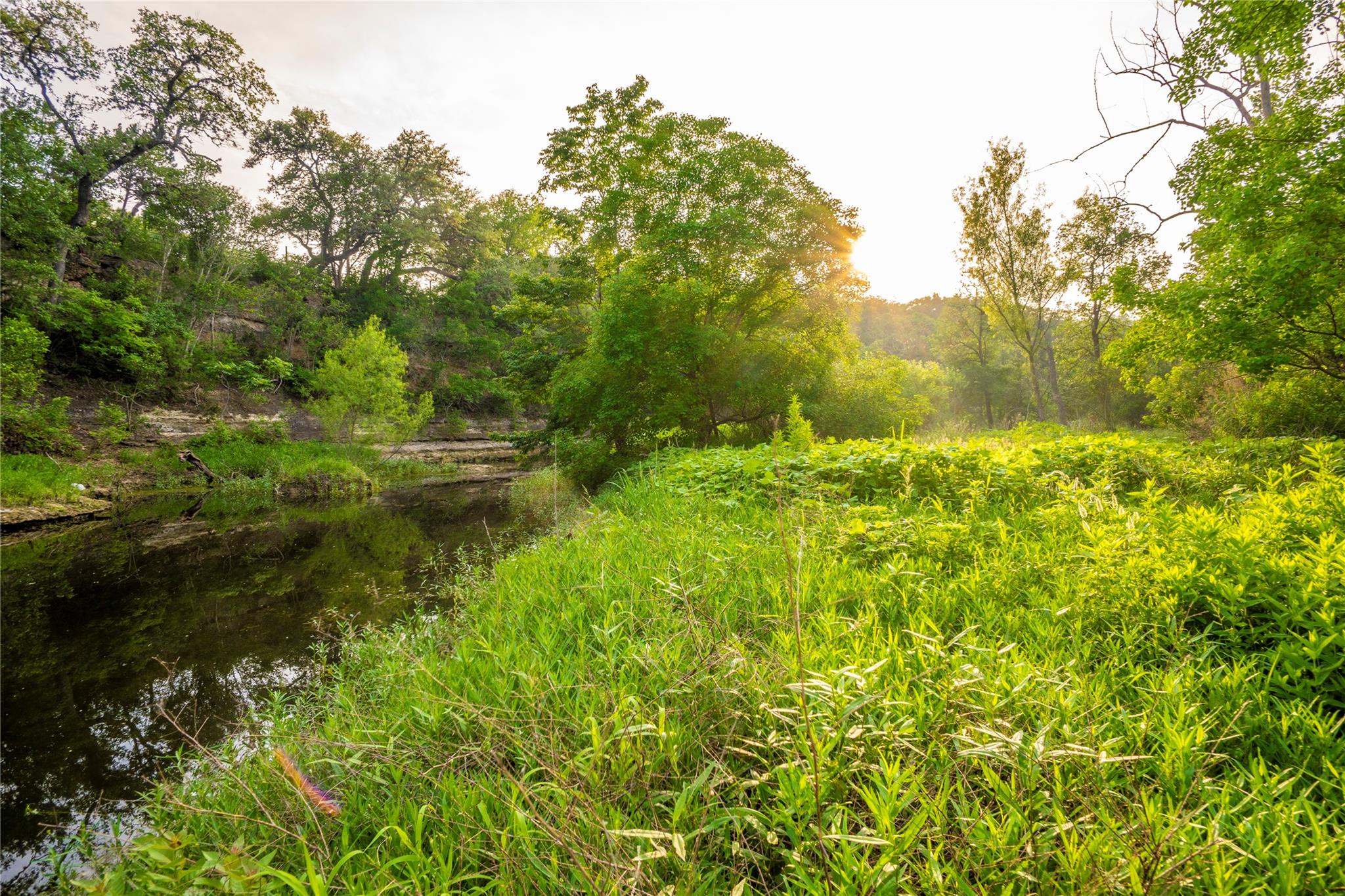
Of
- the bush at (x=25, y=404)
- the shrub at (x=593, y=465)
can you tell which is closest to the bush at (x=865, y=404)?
the shrub at (x=593, y=465)

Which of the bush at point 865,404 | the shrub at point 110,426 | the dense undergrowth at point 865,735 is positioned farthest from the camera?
the shrub at point 110,426

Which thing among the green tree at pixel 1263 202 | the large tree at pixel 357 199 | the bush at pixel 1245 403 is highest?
the large tree at pixel 357 199

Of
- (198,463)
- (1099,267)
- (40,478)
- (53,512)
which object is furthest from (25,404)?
(1099,267)

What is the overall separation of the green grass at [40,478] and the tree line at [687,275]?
1.43 meters

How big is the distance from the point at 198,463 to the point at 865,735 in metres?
23.4

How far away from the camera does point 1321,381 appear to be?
10.3 m

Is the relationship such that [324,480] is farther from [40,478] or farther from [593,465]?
[593,465]

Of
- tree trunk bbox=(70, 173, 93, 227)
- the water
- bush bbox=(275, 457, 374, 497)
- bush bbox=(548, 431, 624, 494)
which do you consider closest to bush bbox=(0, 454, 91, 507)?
the water

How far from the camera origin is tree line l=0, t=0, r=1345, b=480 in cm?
838

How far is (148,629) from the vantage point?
561 cm

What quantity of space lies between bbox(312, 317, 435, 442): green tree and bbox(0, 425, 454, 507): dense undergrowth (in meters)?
1.16

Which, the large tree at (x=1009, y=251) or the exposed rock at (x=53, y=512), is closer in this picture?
the exposed rock at (x=53, y=512)

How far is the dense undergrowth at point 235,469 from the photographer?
Answer: 490 inches

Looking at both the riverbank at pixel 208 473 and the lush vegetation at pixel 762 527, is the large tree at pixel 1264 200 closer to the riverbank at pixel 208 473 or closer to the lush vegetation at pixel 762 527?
the lush vegetation at pixel 762 527
